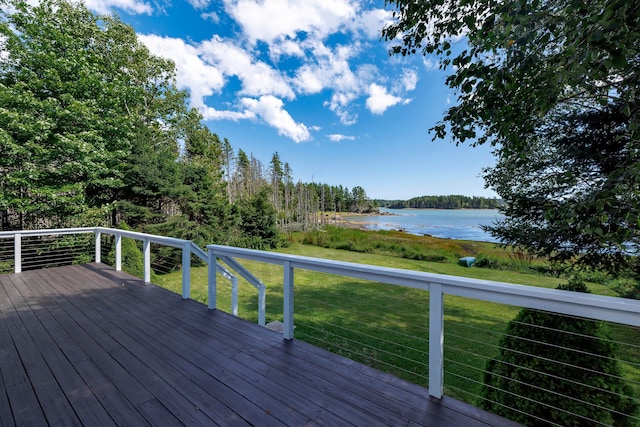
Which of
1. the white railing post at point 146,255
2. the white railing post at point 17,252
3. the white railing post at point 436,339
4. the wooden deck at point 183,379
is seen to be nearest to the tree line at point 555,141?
the white railing post at point 436,339

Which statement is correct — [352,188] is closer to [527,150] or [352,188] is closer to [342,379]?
[527,150]

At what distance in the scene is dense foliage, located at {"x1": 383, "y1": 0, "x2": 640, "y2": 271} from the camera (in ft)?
5.42

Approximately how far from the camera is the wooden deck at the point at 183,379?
1574 millimetres

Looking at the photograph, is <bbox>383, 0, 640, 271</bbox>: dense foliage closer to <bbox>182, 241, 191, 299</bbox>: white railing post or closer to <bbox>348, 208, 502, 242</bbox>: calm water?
<bbox>348, 208, 502, 242</bbox>: calm water

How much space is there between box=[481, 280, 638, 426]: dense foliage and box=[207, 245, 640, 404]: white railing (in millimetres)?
508

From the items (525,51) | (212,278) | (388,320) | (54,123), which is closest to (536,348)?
(525,51)

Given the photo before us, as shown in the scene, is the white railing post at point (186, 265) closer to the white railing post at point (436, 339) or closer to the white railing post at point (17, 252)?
the white railing post at point (436, 339)

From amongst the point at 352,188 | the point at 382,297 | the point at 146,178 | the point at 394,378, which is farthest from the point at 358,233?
the point at 352,188

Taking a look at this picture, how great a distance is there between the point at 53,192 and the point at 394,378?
10.1 m

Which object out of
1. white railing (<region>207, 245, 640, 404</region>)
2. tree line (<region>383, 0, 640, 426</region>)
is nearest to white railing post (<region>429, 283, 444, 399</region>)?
white railing (<region>207, 245, 640, 404</region>)

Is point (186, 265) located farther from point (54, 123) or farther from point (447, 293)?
point (54, 123)

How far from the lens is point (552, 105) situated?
2109 mm

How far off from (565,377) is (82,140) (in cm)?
1116

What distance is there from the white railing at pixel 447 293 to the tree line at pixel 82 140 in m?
8.86
